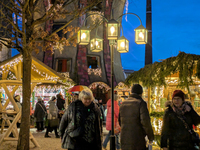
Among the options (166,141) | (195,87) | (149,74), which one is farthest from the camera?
(195,87)

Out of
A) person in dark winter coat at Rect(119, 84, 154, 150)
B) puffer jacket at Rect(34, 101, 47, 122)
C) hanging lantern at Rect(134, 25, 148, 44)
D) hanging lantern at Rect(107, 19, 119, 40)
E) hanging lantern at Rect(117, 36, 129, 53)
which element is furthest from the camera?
puffer jacket at Rect(34, 101, 47, 122)

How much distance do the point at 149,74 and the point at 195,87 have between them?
106 inches

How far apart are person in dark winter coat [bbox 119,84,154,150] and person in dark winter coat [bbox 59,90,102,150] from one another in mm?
558

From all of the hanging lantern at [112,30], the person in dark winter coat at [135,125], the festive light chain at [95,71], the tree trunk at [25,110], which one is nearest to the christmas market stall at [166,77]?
the hanging lantern at [112,30]

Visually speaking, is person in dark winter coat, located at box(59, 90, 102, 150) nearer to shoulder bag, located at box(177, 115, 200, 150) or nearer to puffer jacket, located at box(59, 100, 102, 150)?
puffer jacket, located at box(59, 100, 102, 150)

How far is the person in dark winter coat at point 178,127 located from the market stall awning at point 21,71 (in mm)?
5150

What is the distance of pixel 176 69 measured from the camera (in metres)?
7.23

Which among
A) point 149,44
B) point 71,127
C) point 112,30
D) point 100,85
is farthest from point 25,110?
A: point 149,44

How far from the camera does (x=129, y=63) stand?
17625 centimetres

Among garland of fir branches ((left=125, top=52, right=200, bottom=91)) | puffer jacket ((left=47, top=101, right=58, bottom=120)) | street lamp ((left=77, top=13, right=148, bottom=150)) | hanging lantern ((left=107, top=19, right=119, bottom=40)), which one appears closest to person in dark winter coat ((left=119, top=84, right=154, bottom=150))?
street lamp ((left=77, top=13, right=148, bottom=150))

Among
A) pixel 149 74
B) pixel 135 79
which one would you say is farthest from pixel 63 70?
pixel 149 74

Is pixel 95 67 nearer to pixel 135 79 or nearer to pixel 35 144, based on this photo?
pixel 135 79

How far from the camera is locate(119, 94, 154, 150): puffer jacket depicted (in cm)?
433

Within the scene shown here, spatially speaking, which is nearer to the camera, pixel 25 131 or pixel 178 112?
pixel 178 112
